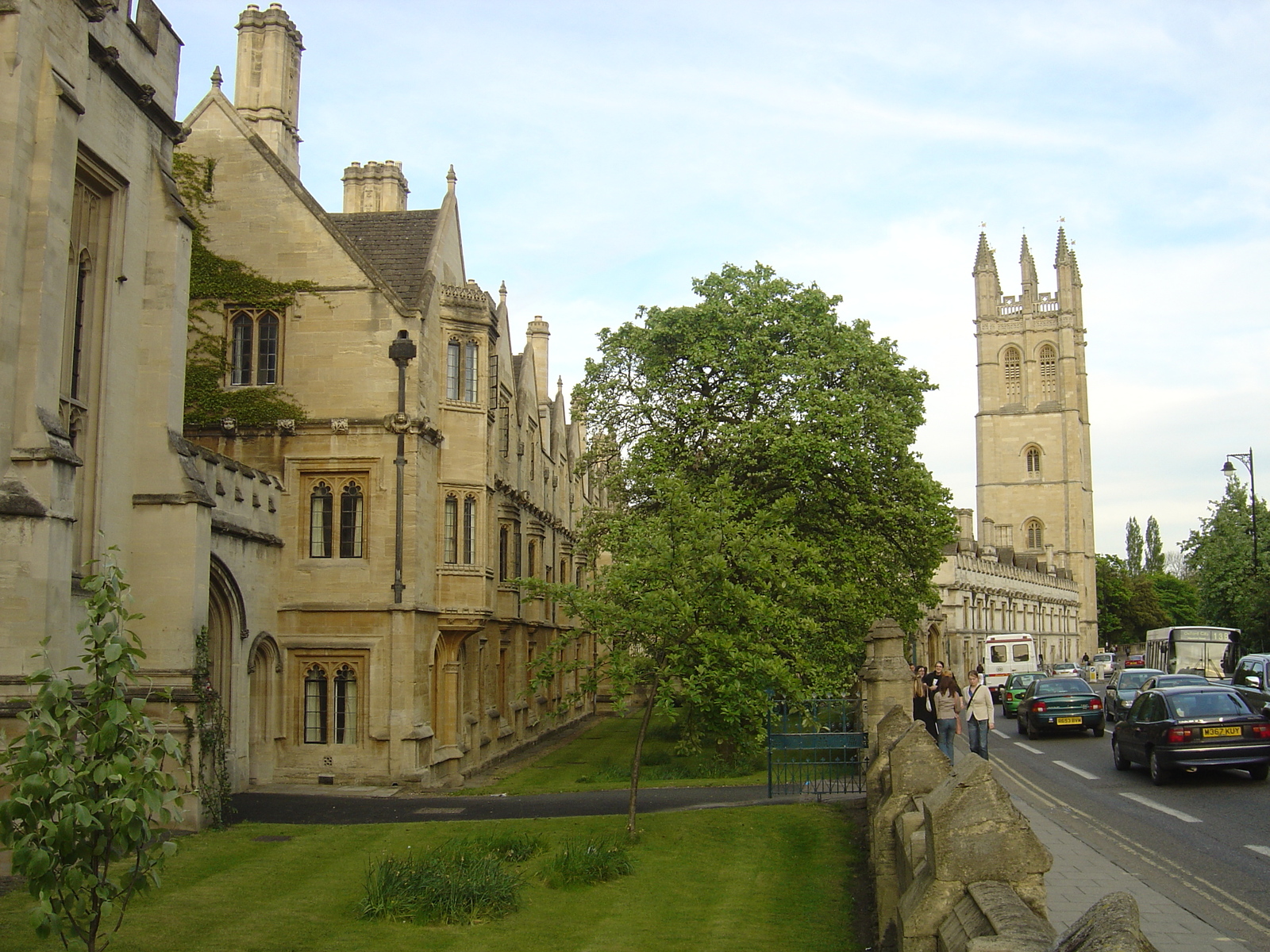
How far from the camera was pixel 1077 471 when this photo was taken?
381ft

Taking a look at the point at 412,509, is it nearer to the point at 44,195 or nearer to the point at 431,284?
the point at 431,284

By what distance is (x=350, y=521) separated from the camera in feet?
76.0

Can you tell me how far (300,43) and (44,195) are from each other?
15.9 m

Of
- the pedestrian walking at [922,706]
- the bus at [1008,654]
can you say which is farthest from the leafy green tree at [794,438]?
the bus at [1008,654]

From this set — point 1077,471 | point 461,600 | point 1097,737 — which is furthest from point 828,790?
point 1077,471

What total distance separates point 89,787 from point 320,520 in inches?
661

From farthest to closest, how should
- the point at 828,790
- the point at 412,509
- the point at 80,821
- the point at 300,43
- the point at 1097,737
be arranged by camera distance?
the point at 1097,737, the point at 300,43, the point at 412,509, the point at 828,790, the point at 80,821

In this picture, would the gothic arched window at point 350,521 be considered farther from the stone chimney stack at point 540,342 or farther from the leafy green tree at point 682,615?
the stone chimney stack at point 540,342

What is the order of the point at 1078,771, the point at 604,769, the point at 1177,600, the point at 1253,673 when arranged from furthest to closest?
the point at 1177,600 → the point at 1253,673 → the point at 604,769 → the point at 1078,771

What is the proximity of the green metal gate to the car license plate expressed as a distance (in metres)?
5.42

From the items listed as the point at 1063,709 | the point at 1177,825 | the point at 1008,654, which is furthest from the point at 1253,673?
the point at 1008,654

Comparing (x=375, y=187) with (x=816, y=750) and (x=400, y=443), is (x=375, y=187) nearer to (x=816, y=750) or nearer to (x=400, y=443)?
(x=400, y=443)

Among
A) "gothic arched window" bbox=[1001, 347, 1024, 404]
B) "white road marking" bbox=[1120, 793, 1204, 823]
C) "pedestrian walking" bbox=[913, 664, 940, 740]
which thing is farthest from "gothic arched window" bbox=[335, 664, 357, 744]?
"gothic arched window" bbox=[1001, 347, 1024, 404]

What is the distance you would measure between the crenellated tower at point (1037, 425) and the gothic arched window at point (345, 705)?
325 feet
